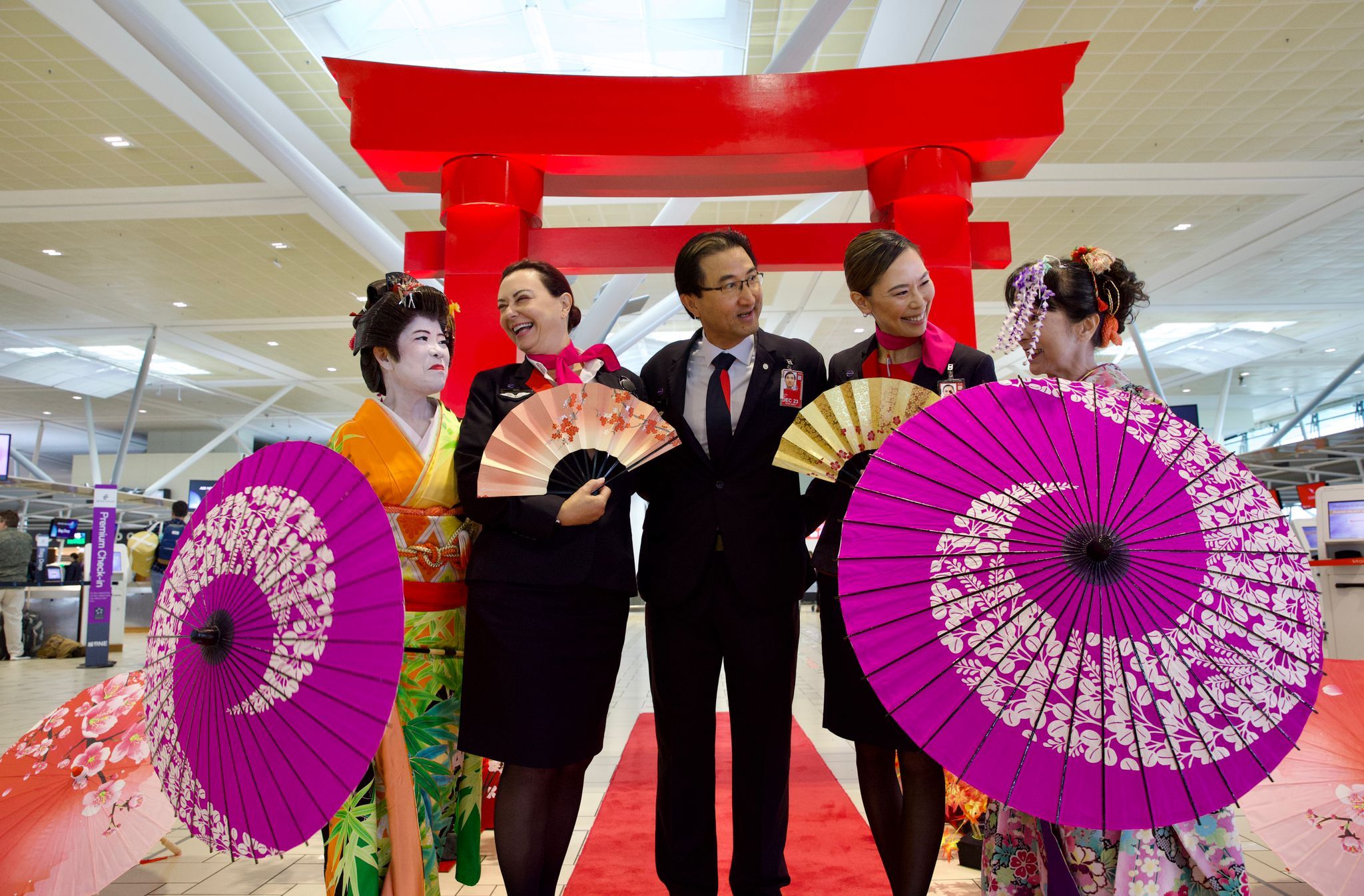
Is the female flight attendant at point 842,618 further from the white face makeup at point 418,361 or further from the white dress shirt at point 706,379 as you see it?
the white face makeup at point 418,361

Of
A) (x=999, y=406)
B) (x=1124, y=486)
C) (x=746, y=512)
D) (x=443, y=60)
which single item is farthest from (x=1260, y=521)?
(x=443, y=60)

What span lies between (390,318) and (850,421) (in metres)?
1.06

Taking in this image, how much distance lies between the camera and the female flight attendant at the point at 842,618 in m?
1.74

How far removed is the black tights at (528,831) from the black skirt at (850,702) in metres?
0.59

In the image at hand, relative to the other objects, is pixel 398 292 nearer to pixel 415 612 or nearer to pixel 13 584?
pixel 415 612

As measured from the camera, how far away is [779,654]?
1.91 m

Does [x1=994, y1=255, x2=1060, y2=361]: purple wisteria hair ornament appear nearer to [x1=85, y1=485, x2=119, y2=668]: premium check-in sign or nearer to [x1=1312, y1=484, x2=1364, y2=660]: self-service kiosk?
[x1=1312, y1=484, x2=1364, y2=660]: self-service kiosk

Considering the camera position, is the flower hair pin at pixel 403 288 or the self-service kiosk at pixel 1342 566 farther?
the self-service kiosk at pixel 1342 566

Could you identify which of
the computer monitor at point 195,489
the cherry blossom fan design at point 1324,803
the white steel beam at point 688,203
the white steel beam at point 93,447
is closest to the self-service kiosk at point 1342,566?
the cherry blossom fan design at point 1324,803

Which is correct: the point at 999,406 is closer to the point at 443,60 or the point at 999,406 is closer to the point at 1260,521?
the point at 1260,521

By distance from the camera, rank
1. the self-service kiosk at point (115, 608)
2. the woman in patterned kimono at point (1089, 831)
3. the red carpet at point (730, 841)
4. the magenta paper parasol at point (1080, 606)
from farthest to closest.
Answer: the self-service kiosk at point (115, 608) → the red carpet at point (730, 841) → the woman in patterned kimono at point (1089, 831) → the magenta paper parasol at point (1080, 606)

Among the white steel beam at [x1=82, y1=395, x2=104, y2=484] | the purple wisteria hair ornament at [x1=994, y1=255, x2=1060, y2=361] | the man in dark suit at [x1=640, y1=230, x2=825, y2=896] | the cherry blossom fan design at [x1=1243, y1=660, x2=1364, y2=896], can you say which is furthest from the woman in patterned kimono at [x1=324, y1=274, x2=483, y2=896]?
the white steel beam at [x1=82, y1=395, x2=104, y2=484]

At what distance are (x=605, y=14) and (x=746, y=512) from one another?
5.23 m

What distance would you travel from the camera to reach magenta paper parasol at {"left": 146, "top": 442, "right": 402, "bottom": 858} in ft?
4.42
